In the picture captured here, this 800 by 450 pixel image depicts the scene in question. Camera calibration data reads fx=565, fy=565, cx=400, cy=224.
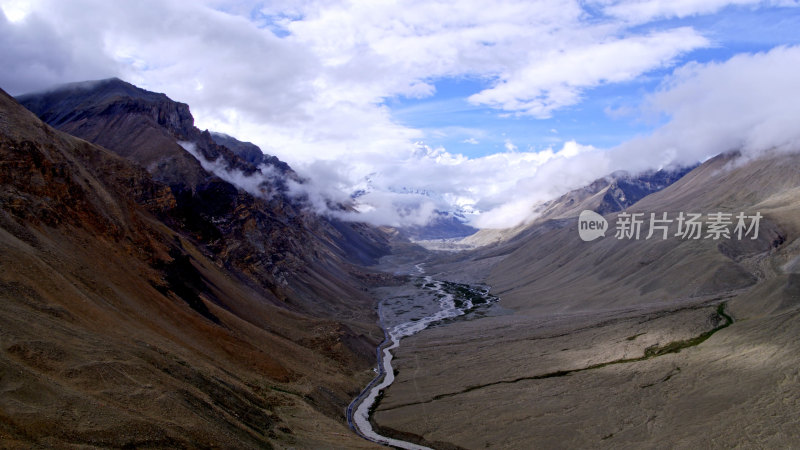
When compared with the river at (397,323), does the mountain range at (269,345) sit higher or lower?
higher

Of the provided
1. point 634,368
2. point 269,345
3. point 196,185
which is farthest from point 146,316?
point 196,185

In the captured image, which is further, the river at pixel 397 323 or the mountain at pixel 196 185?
the mountain at pixel 196 185

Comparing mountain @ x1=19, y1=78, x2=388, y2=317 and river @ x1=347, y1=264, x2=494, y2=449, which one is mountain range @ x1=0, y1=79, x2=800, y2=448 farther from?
river @ x1=347, y1=264, x2=494, y2=449

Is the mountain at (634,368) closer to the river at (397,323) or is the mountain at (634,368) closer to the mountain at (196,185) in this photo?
the river at (397,323)

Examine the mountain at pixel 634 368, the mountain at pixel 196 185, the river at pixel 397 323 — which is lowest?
the river at pixel 397 323

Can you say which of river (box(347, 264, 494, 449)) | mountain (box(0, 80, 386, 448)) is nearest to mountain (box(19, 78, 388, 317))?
mountain (box(0, 80, 386, 448))

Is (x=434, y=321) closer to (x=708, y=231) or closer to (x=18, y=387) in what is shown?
(x=708, y=231)

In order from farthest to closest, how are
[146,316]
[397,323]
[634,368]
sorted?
1. [397,323]
2. [634,368]
3. [146,316]

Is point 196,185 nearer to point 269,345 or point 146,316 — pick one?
point 269,345

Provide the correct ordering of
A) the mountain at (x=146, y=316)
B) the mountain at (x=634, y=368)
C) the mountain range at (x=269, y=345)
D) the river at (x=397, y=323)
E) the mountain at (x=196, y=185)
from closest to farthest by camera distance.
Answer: the mountain at (x=146, y=316) < the mountain range at (x=269, y=345) < the mountain at (x=634, y=368) < the river at (x=397, y=323) < the mountain at (x=196, y=185)

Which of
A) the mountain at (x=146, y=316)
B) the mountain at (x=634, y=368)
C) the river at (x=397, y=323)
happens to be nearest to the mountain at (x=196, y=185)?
the mountain at (x=146, y=316)
